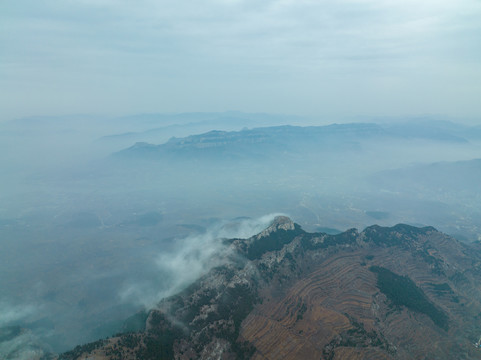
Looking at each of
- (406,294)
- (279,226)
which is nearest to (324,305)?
(406,294)

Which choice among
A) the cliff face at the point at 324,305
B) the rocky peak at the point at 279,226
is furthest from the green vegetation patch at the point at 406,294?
the rocky peak at the point at 279,226

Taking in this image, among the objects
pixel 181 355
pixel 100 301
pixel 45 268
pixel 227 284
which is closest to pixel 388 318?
pixel 227 284

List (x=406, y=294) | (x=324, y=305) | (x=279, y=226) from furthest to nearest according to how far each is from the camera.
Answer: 1. (x=279, y=226)
2. (x=406, y=294)
3. (x=324, y=305)

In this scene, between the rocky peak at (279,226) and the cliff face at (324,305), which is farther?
the rocky peak at (279,226)

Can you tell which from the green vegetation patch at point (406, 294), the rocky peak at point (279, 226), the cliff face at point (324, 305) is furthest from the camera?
the rocky peak at point (279, 226)

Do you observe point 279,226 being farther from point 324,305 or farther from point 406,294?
point 406,294

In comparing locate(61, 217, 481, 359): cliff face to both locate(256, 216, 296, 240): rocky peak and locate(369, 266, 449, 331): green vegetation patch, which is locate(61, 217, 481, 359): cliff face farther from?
locate(256, 216, 296, 240): rocky peak

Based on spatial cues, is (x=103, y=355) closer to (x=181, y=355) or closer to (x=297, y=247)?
(x=181, y=355)

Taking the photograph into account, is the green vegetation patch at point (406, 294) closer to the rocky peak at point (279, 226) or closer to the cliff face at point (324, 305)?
the cliff face at point (324, 305)
